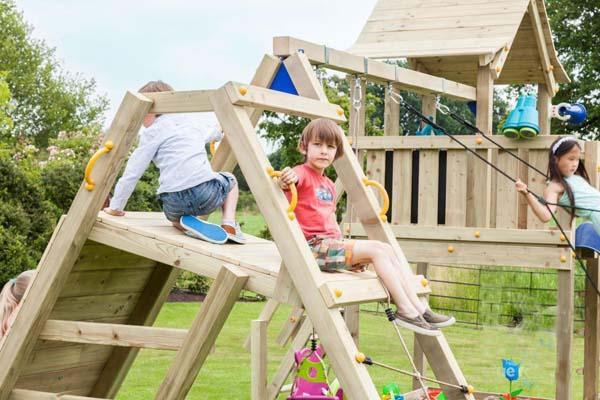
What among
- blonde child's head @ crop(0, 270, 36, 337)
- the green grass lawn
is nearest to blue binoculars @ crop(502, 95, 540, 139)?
the green grass lawn

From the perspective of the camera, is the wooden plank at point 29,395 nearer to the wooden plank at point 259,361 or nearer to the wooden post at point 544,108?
the wooden plank at point 259,361

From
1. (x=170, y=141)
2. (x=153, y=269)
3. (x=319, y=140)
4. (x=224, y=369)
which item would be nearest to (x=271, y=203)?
(x=319, y=140)

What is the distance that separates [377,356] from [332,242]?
605cm

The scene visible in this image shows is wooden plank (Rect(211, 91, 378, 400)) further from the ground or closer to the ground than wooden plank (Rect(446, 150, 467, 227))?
closer to the ground

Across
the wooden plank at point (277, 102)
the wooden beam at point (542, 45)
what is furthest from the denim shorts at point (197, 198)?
the wooden beam at point (542, 45)

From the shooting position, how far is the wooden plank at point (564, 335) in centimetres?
662

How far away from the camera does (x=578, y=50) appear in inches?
1001

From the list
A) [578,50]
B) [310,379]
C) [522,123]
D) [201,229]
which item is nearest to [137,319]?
[201,229]

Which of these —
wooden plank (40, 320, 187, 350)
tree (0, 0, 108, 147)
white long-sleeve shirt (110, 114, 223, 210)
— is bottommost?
wooden plank (40, 320, 187, 350)

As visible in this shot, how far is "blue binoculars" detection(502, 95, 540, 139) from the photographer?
6871 mm

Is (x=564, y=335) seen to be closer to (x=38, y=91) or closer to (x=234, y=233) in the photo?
(x=234, y=233)

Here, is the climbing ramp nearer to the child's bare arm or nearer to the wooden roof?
the child's bare arm

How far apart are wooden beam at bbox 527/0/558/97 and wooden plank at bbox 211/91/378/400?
5.37 metres

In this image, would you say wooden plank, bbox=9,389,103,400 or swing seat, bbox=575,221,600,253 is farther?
swing seat, bbox=575,221,600,253
